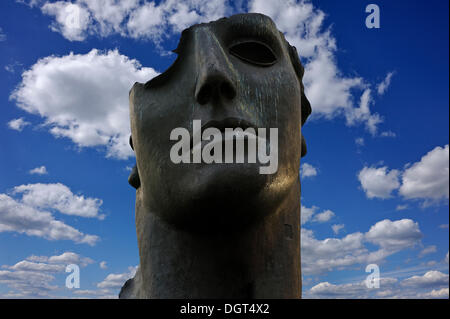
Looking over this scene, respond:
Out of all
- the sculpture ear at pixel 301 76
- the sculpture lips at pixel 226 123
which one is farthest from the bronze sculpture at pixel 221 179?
the sculpture ear at pixel 301 76

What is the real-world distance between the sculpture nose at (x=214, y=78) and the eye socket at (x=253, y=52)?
279mm

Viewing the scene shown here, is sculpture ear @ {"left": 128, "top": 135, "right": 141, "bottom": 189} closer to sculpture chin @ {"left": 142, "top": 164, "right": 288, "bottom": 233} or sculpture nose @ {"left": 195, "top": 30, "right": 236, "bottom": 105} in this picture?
sculpture chin @ {"left": 142, "top": 164, "right": 288, "bottom": 233}

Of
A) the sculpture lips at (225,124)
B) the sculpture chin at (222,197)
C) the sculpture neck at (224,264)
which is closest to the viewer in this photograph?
the sculpture chin at (222,197)

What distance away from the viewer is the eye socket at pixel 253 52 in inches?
143

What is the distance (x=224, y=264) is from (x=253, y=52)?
74.4 inches

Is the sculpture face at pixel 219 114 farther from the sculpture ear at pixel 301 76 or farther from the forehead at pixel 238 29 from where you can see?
the sculpture ear at pixel 301 76

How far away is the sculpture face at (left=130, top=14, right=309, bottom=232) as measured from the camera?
3061mm

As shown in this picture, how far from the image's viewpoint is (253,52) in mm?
3646

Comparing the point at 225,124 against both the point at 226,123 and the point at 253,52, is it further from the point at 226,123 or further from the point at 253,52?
the point at 253,52

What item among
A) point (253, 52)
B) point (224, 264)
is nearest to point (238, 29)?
point (253, 52)
